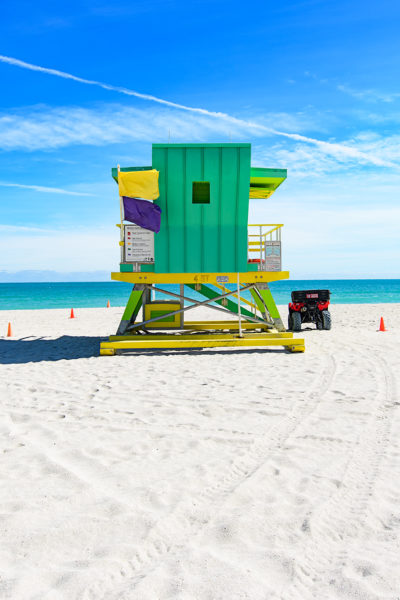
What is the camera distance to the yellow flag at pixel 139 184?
1086 centimetres

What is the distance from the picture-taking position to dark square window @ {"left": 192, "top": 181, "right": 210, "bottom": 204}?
1198 centimetres

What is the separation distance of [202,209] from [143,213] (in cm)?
165

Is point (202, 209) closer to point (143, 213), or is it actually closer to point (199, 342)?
point (143, 213)

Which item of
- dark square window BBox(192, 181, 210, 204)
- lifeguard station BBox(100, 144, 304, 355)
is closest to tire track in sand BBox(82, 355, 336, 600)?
lifeguard station BBox(100, 144, 304, 355)

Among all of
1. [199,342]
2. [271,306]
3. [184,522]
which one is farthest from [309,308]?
[184,522]

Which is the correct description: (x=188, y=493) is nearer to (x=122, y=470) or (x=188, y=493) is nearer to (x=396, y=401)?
(x=122, y=470)

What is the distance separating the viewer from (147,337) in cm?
1237

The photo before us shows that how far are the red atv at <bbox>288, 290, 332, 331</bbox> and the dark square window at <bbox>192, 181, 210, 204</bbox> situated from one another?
5109 millimetres

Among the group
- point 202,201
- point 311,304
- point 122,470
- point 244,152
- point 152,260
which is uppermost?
point 244,152

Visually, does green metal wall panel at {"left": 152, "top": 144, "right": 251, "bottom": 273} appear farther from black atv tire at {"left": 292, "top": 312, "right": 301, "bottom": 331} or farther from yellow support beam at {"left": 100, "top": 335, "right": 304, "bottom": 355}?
black atv tire at {"left": 292, "top": 312, "right": 301, "bottom": 331}

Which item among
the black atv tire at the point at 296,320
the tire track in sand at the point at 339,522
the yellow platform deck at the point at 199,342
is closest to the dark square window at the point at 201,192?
the yellow platform deck at the point at 199,342

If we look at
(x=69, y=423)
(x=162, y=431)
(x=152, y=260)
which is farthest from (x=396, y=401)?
(x=152, y=260)

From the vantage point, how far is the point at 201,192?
40.0 feet

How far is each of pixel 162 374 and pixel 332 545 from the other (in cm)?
596
